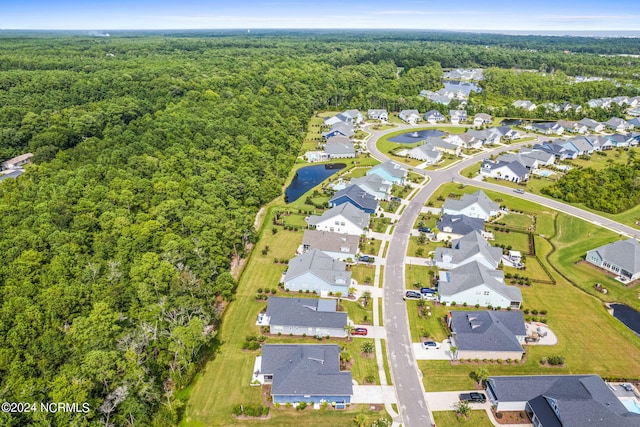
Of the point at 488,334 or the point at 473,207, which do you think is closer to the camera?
the point at 488,334

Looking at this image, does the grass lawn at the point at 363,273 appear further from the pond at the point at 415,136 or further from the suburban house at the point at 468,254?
the pond at the point at 415,136

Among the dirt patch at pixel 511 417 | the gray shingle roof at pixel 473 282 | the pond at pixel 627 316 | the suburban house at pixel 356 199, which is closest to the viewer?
the dirt patch at pixel 511 417

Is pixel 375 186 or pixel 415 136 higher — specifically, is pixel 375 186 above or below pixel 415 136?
below

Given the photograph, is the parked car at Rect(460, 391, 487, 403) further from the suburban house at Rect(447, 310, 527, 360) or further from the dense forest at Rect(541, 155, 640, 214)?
the dense forest at Rect(541, 155, 640, 214)

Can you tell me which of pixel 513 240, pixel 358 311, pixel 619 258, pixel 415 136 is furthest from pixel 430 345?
pixel 415 136

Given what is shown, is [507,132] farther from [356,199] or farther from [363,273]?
[363,273]

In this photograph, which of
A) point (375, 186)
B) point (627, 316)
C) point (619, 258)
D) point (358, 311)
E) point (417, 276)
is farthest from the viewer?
point (375, 186)

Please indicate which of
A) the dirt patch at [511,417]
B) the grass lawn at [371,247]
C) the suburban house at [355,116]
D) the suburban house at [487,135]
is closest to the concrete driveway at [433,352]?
the dirt patch at [511,417]
